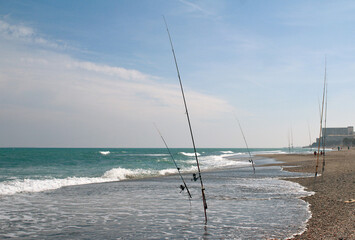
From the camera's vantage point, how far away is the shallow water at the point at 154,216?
7461mm

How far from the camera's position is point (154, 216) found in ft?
30.5

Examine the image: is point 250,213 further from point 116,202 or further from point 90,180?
point 90,180

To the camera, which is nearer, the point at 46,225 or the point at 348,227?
the point at 348,227

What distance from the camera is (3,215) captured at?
983 cm

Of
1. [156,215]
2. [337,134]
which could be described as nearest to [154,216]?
[156,215]

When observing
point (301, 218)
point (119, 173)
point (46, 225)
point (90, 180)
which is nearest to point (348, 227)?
point (301, 218)

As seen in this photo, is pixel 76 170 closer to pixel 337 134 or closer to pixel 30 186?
pixel 30 186

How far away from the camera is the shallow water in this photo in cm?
746

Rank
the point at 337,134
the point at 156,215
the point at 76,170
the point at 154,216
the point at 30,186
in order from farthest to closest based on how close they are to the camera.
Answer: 1. the point at 337,134
2. the point at 76,170
3. the point at 30,186
4. the point at 156,215
5. the point at 154,216

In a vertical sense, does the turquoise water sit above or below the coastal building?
below

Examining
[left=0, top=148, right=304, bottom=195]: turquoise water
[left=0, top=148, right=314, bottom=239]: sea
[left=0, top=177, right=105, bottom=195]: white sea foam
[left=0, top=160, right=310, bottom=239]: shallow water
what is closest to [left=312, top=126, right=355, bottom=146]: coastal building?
[left=0, top=148, right=304, bottom=195]: turquoise water

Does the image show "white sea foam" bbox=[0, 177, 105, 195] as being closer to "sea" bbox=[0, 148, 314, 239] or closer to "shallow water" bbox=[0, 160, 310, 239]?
"sea" bbox=[0, 148, 314, 239]

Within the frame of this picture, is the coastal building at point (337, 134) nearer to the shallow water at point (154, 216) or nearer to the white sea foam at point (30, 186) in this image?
the white sea foam at point (30, 186)

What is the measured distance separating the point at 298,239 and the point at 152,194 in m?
8.20
